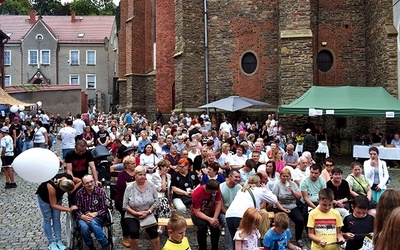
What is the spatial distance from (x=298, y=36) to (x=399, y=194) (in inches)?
649

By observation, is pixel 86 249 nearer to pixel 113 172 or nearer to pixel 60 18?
pixel 113 172

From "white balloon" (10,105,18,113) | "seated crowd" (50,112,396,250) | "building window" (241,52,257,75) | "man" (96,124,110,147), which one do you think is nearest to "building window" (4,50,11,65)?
"white balloon" (10,105,18,113)

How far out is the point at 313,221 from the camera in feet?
20.7

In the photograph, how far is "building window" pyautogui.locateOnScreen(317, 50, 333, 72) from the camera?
22.6 metres

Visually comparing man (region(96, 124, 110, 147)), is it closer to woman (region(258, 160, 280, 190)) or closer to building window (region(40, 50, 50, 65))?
woman (region(258, 160, 280, 190))

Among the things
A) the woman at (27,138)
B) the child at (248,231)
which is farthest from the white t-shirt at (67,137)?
the child at (248,231)

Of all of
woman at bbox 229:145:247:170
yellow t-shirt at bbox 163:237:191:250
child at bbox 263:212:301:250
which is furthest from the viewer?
woman at bbox 229:145:247:170

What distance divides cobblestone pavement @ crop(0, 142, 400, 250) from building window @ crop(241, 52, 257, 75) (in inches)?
445

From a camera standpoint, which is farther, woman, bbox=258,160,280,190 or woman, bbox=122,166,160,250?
woman, bbox=258,160,280,190

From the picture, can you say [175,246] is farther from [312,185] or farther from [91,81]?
[91,81]

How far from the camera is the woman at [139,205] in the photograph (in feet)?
22.8

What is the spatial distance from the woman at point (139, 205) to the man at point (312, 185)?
262cm

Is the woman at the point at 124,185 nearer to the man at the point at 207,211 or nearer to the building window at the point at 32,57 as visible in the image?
the man at the point at 207,211

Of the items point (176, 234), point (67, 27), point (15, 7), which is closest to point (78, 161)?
point (176, 234)
